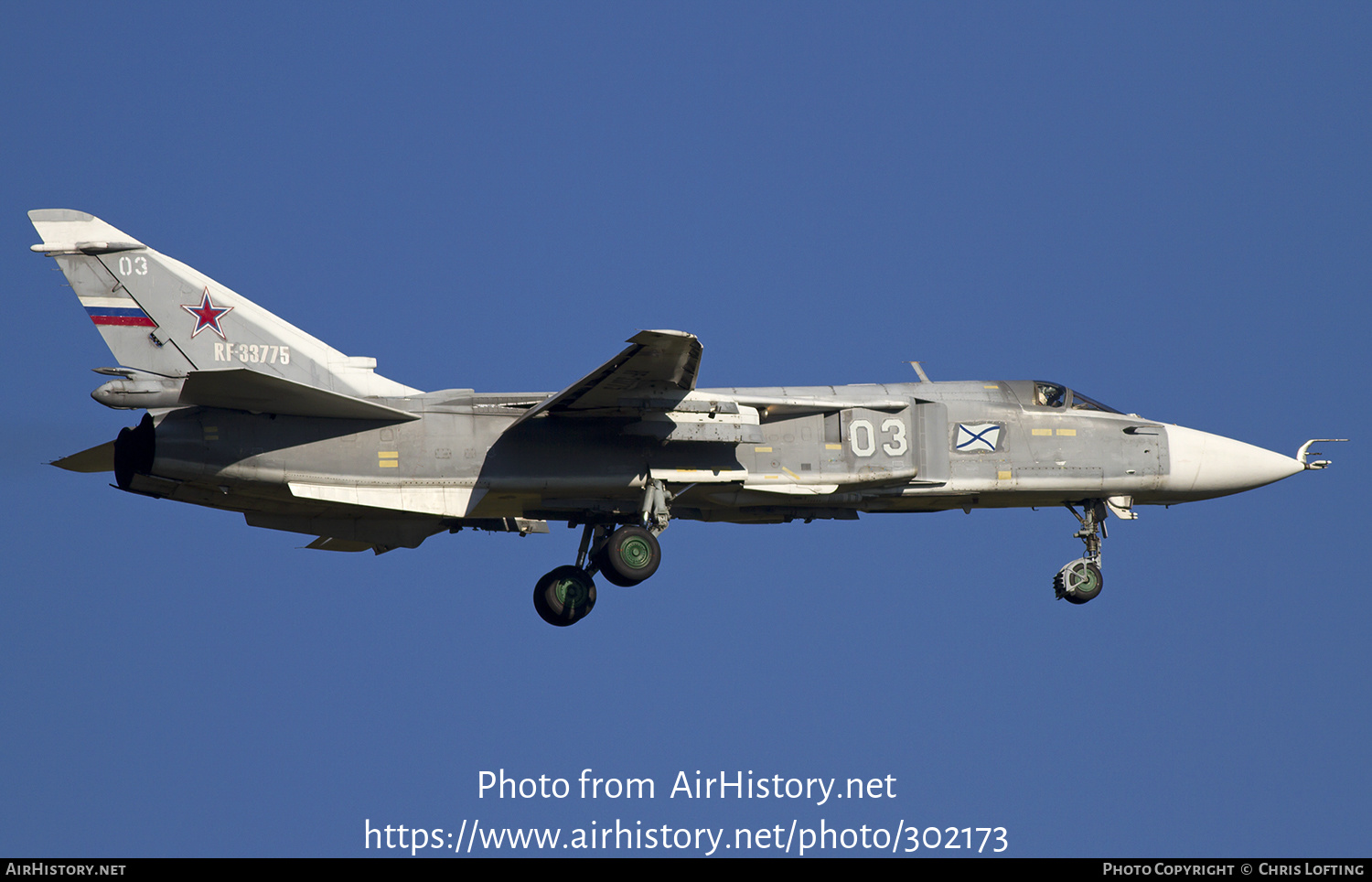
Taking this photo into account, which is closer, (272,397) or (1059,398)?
(272,397)

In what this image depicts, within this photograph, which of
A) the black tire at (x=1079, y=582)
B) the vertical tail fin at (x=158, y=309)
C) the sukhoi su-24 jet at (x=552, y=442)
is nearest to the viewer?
the sukhoi su-24 jet at (x=552, y=442)

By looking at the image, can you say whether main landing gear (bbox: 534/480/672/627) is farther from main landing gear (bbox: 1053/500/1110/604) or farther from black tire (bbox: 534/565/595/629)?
main landing gear (bbox: 1053/500/1110/604)

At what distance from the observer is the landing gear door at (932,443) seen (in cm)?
2116

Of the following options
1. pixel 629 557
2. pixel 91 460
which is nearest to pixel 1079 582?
pixel 629 557

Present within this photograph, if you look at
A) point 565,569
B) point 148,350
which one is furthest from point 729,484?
point 148,350

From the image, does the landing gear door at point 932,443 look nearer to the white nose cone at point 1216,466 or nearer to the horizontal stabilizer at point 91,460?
the white nose cone at point 1216,466

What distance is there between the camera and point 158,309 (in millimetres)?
19047

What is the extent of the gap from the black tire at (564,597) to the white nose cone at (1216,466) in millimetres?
8870

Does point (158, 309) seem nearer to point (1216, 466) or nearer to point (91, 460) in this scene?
point (91, 460)

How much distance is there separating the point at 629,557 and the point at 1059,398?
7113 mm

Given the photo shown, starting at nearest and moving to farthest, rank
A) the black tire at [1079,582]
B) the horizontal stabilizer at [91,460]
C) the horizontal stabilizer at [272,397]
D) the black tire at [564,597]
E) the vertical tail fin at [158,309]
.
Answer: the horizontal stabilizer at [272,397], the vertical tail fin at [158,309], the horizontal stabilizer at [91,460], the black tire at [564,597], the black tire at [1079,582]

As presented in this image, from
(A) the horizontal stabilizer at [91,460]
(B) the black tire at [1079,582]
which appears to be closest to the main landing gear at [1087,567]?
(B) the black tire at [1079,582]

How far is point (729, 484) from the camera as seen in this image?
20328 millimetres

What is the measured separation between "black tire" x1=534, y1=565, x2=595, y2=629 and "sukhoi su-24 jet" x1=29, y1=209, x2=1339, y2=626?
0.10 feet
